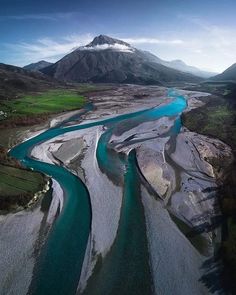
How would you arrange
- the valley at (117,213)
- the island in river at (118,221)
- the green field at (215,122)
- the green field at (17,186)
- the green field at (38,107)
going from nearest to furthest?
1. the island in river at (118,221)
2. the valley at (117,213)
3. the green field at (17,186)
4. the green field at (215,122)
5. the green field at (38,107)

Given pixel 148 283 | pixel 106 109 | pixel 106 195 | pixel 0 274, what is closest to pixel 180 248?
pixel 148 283

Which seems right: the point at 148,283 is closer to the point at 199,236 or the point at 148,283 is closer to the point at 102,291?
the point at 102,291

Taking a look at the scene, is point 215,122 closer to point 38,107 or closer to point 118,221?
point 38,107

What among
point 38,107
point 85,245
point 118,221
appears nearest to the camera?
point 85,245

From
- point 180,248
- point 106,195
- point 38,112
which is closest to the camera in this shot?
point 180,248

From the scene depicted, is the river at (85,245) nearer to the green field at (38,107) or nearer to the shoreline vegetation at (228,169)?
the shoreline vegetation at (228,169)

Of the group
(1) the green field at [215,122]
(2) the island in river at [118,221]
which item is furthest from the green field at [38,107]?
(1) the green field at [215,122]

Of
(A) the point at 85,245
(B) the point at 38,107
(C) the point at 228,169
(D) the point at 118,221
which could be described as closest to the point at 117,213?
(D) the point at 118,221

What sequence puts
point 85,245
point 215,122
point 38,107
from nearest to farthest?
point 85,245 → point 215,122 → point 38,107
